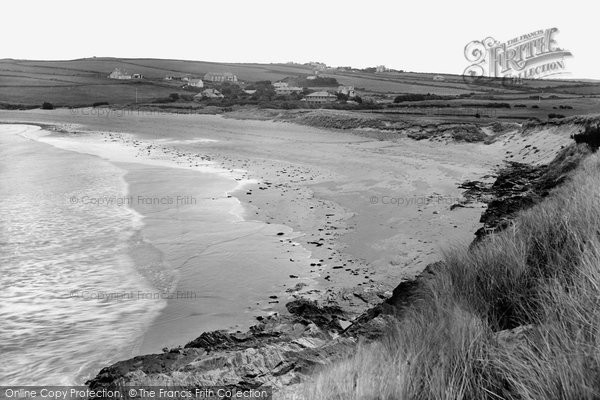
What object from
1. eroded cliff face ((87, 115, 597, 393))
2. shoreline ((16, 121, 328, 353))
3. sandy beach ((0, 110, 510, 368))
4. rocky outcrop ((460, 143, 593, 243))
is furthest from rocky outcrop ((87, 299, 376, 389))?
rocky outcrop ((460, 143, 593, 243))

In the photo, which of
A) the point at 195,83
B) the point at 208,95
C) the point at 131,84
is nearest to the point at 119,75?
the point at 131,84

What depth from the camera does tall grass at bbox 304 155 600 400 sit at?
93.4 inches

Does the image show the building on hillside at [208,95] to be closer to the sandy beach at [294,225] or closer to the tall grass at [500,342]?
the sandy beach at [294,225]

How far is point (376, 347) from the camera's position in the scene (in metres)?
3.35

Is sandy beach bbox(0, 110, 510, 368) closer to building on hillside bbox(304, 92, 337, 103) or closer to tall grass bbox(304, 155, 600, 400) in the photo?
tall grass bbox(304, 155, 600, 400)

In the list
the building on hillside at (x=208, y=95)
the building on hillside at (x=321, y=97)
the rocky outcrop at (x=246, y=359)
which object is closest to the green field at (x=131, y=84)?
the building on hillside at (x=321, y=97)

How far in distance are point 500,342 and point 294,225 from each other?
7571 millimetres

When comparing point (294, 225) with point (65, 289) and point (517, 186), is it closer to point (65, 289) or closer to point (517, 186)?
point (65, 289)

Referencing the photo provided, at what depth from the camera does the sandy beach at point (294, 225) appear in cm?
634

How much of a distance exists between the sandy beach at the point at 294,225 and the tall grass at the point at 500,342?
225 cm

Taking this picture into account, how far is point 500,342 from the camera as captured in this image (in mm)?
2871

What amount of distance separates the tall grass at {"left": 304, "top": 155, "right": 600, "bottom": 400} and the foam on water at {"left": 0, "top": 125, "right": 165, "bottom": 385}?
309 cm

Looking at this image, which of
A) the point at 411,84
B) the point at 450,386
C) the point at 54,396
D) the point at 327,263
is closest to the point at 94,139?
the point at 327,263

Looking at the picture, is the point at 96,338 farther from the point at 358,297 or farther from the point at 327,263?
the point at 327,263
